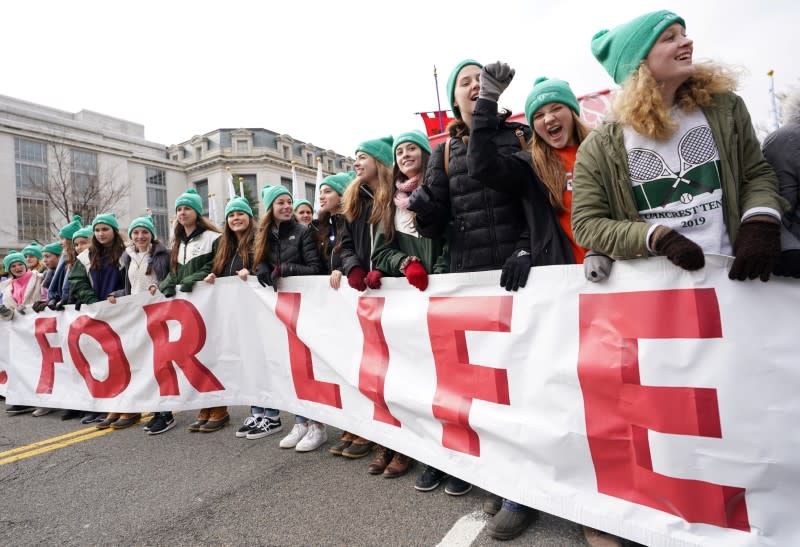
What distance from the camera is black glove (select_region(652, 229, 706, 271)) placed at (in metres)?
1.64

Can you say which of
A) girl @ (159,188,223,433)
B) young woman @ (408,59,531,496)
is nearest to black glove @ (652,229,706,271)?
young woman @ (408,59,531,496)

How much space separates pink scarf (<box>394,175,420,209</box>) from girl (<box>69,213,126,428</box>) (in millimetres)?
3625

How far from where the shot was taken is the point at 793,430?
154 centimetres

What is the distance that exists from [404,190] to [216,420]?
8.74ft

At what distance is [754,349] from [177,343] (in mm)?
4066

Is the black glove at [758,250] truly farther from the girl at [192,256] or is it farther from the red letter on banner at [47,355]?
the red letter on banner at [47,355]

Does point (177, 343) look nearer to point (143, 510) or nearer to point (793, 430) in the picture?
point (143, 510)

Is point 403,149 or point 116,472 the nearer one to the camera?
point 403,149

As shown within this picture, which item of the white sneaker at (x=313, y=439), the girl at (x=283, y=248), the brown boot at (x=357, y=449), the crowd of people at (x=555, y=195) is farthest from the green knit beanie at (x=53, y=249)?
the brown boot at (x=357, y=449)

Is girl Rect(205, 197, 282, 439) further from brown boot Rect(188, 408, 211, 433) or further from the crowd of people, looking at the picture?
brown boot Rect(188, 408, 211, 433)

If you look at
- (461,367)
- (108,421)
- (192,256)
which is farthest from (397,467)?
(108,421)

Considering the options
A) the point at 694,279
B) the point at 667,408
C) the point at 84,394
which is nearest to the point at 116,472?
the point at 84,394

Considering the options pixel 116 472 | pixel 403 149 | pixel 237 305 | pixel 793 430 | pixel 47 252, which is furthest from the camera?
pixel 47 252

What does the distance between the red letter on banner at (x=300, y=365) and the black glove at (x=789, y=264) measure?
8.12 ft
